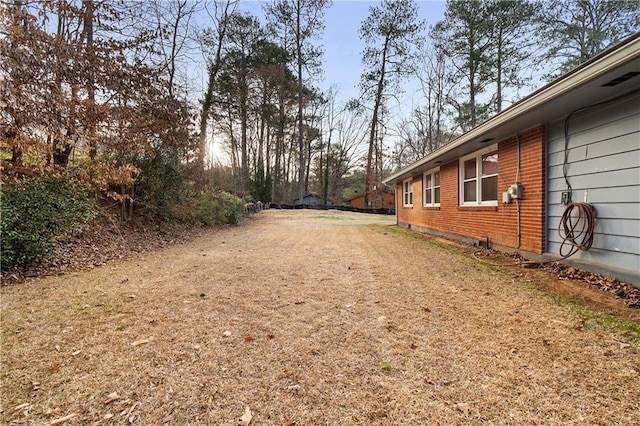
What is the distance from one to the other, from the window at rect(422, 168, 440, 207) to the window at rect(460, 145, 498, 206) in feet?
5.70

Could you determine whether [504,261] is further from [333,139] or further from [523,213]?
[333,139]

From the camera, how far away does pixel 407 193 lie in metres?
13.0

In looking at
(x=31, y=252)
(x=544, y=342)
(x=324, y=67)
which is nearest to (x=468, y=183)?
(x=544, y=342)

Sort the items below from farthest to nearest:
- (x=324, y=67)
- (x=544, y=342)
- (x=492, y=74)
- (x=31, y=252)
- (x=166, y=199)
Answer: (x=324, y=67), (x=492, y=74), (x=166, y=199), (x=31, y=252), (x=544, y=342)

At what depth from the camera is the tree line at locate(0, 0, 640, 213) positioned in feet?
13.7

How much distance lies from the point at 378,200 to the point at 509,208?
27.8 metres

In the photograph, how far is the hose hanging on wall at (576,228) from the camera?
3867mm

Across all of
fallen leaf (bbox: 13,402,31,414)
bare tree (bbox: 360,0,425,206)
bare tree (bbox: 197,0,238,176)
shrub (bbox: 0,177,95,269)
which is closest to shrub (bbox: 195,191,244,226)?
bare tree (bbox: 197,0,238,176)

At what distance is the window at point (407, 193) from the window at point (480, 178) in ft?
15.8

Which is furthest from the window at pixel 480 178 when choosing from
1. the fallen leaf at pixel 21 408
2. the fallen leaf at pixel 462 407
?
the fallen leaf at pixel 21 408

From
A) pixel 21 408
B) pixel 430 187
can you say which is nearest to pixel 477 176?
pixel 430 187

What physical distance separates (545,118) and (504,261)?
7.88 ft

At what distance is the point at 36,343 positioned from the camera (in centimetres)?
222

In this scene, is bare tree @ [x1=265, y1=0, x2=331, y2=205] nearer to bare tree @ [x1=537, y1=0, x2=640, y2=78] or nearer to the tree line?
the tree line
